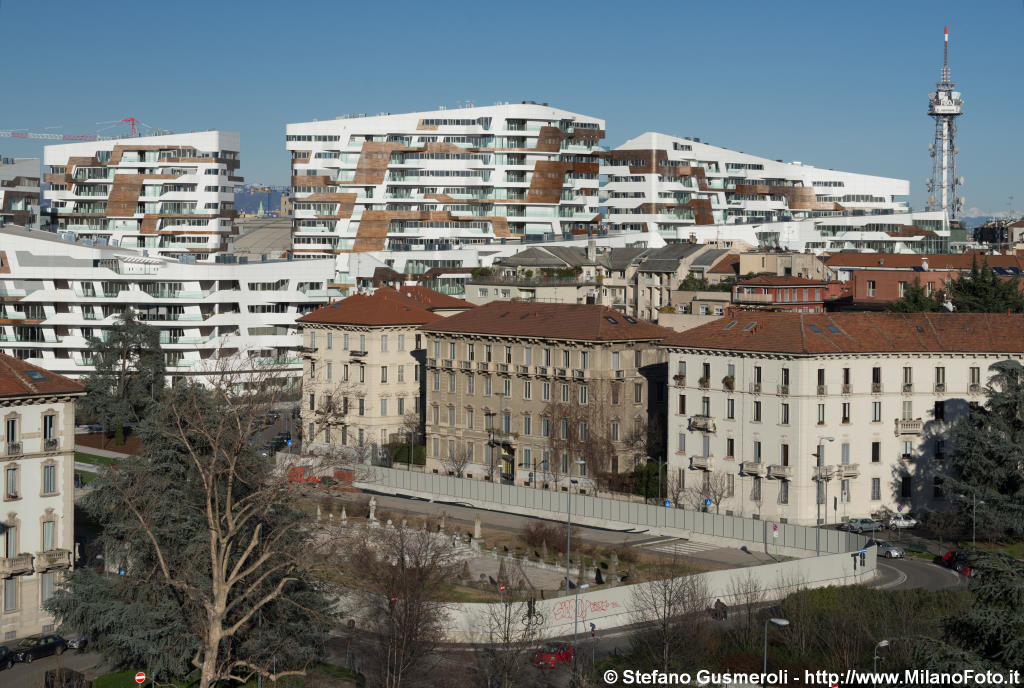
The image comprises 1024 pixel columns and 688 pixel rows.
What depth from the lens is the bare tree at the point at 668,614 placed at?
191 feet

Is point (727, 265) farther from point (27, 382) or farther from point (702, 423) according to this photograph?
point (27, 382)

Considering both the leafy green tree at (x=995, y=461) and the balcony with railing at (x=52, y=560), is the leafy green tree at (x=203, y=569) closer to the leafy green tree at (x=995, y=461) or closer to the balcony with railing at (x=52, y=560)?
the balcony with railing at (x=52, y=560)

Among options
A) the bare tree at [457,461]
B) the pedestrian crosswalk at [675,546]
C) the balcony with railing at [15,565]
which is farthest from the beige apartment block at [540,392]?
the balcony with railing at [15,565]

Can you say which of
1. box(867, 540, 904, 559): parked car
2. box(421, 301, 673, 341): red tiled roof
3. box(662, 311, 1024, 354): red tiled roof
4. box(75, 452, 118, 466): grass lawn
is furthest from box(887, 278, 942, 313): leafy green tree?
box(75, 452, 118, 466): grass lawn

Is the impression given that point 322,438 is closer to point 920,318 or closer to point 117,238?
point 920,318

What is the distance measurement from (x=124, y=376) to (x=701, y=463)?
52954mm

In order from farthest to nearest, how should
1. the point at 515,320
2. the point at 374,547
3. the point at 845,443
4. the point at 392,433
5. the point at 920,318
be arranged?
the point at 392,433 < the point at 515,320 < the point at 920,318 < the point at 845,443 < the point at 374,547

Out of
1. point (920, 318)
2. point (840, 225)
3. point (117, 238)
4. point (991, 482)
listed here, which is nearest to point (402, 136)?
point (117, 238)

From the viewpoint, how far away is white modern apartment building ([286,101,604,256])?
638ft

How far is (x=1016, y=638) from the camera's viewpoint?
42.6 metres

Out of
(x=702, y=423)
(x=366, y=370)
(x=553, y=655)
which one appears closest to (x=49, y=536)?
(x=553, y=655)

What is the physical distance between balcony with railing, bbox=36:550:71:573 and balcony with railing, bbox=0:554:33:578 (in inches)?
18.2

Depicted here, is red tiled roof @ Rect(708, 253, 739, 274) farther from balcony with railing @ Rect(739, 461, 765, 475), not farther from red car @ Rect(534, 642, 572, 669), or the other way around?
red car @ Rect(534, 642, 572, 669)

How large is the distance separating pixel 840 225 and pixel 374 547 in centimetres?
13255
